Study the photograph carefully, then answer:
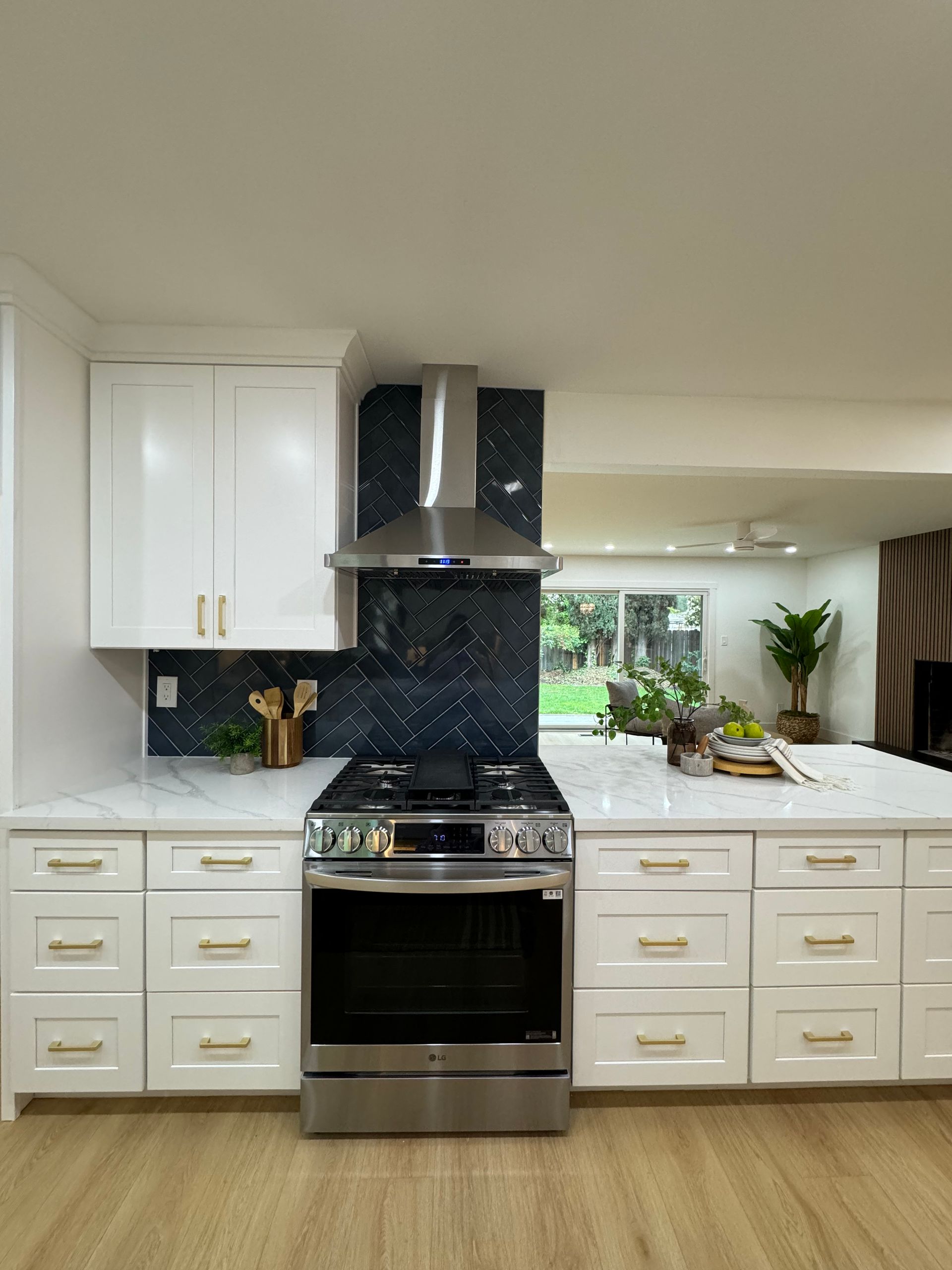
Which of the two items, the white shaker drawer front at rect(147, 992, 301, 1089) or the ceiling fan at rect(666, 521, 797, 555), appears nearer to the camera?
the white shaker drawer front at rect(147, 992, 301, 1089)

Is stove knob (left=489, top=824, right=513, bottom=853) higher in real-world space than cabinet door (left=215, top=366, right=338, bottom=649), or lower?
lower

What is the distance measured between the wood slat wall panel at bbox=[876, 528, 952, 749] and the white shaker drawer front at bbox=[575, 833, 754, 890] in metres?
6.05

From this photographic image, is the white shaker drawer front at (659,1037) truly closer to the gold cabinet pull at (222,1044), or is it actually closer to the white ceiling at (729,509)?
the gold cabinet pull at (222,1044)

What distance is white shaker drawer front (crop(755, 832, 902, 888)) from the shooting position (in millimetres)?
2072

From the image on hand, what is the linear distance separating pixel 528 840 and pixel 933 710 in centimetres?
686

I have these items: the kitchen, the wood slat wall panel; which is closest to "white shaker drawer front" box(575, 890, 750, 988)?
the kitchen

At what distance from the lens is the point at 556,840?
199 centimetres

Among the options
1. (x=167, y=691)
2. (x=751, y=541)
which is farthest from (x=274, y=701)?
(x=751, y=541)

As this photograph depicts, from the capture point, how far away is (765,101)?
4.03 ft

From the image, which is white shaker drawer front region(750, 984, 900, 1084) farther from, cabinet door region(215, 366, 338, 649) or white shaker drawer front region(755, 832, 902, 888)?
cabinet door region(215, 366, 338, 649)

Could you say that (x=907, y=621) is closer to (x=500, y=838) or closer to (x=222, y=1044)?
(x=500, y=838)

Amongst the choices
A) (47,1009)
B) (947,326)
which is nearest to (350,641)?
(47,1009)

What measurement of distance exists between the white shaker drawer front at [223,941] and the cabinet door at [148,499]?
32.7 inches

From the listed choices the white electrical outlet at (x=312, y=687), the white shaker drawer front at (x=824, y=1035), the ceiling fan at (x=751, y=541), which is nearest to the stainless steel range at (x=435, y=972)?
the white shaker drawer front at (x=824, y=1035)
